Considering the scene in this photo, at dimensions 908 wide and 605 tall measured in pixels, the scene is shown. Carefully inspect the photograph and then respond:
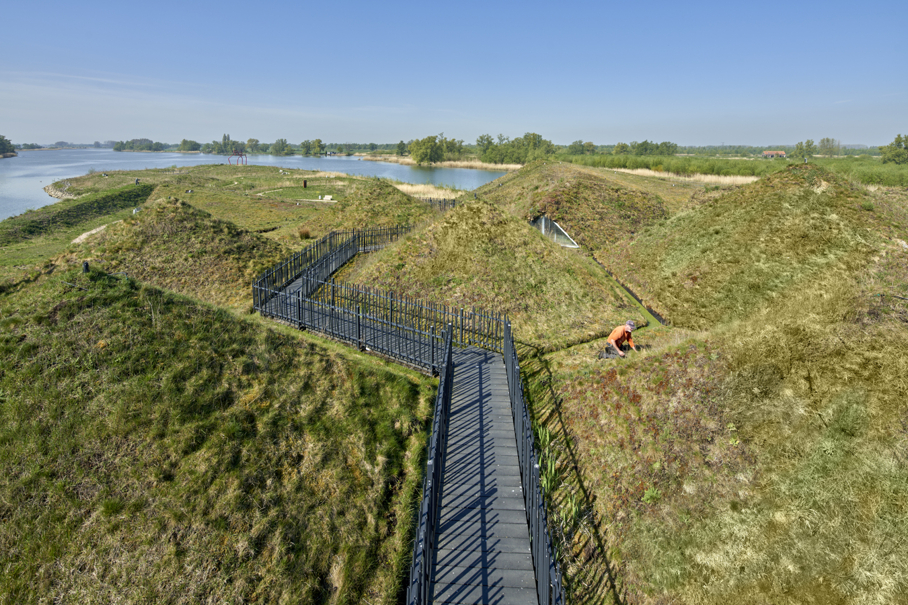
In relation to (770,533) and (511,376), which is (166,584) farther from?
(770,533)

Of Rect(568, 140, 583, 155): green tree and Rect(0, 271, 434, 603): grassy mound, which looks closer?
Rect(0, 271, 434, 603): grassy mound

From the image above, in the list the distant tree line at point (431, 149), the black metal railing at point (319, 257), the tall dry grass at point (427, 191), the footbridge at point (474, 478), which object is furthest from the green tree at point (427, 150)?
the footbridge at point (474, 478)

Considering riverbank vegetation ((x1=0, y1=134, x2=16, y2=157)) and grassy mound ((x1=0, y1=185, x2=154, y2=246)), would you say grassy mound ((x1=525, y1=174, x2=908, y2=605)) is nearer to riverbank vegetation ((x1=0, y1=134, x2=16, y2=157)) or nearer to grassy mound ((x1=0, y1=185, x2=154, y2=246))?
grassy mound ((x1=0, y1=185, x2=154, y2=246))

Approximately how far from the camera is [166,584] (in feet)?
23.2

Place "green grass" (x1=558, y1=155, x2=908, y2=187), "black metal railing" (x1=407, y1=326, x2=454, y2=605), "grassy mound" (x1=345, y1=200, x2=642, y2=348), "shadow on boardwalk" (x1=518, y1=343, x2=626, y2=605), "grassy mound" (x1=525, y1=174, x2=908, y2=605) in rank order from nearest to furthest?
"black metal railing" (x1=407, y1=326, x2=454, y2=605), "grassy mound" (x1=525, y1=174, x2=908, y2=605), "shadow on boardwalk" (x1=518, y1=343, x2=626, y2=605), "grassy mound" (x1=345, y1=200, x2=642, y2=348), "green grass" (x1=558, y1=155, x2=908, y2=187)

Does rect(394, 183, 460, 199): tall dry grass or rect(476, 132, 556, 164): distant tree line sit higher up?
rect(476, 132, 556, 164): distant tree line

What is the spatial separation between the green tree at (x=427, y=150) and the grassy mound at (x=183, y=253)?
15009 centimetres

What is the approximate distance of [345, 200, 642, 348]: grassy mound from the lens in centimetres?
1770

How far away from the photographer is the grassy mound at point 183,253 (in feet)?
64.7

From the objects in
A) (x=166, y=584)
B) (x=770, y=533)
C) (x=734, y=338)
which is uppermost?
(x=734, y=338)

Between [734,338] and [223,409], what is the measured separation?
12686 mm

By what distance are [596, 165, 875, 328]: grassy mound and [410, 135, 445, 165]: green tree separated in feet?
497

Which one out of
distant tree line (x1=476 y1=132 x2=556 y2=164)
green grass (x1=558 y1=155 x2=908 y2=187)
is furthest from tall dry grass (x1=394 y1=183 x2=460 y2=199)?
distant tree line (x1=476 y1=132 x2=556 y2=164)

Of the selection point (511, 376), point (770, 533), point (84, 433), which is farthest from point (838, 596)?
point (84, 433)
